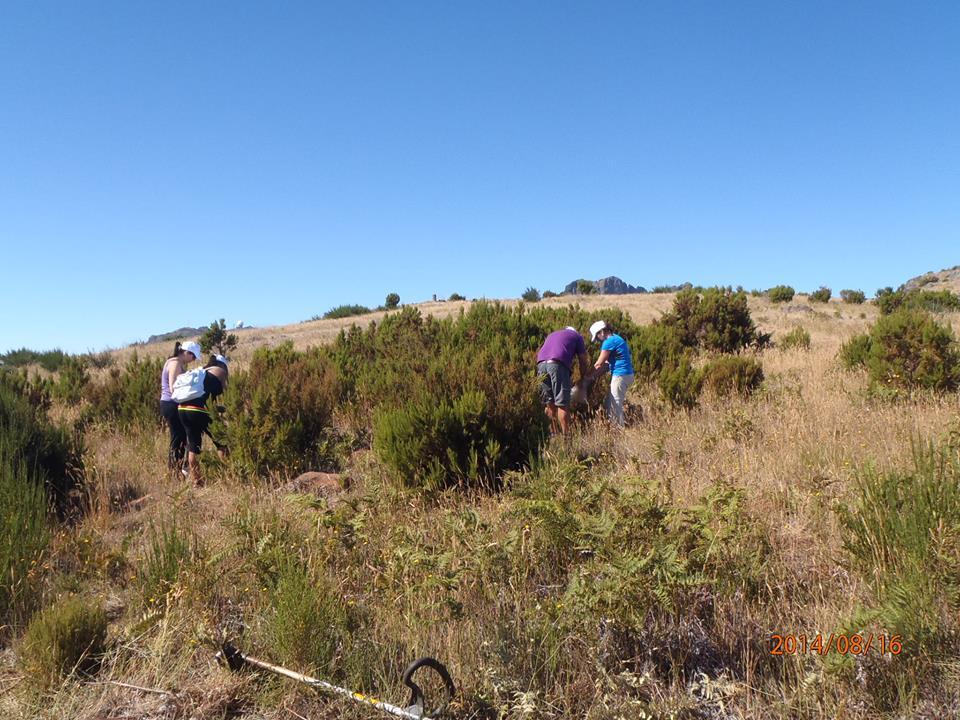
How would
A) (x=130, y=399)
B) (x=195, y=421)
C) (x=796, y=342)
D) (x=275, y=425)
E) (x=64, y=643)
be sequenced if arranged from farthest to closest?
(x=796, y=342)
(x=130, y=399)
(x=195, y=421)
(x=275, y=425)
(x=64, y=643)

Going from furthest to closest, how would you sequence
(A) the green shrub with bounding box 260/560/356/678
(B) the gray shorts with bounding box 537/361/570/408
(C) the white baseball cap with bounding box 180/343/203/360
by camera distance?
(B) the gray shorts with bounding box 537/361/570/408, (C) the white baseball cap with bounding box 180/343/203/360, (A) the green shrub with bounding box 260/560/356/678

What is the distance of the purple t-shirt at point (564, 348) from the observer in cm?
770

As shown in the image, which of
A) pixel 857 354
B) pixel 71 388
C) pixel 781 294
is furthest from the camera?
pixel 781 294

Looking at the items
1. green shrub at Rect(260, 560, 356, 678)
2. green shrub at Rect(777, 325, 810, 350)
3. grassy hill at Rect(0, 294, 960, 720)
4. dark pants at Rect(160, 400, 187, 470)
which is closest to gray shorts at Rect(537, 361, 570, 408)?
grassy hill at Rect(0, 294, 960, 720)

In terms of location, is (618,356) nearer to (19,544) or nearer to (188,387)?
(188,387)

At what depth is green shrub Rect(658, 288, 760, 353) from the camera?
15.3 m

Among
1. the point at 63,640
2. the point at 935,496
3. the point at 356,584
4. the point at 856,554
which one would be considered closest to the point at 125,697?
the point at 63,640

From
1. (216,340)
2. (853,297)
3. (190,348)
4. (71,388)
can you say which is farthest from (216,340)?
(853,297)

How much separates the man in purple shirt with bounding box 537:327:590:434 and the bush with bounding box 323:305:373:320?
28364 mm

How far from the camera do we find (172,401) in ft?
24.1

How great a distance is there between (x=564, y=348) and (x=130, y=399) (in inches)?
299

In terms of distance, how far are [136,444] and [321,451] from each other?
10.4ft

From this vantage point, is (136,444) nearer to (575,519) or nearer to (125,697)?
(125,697)
